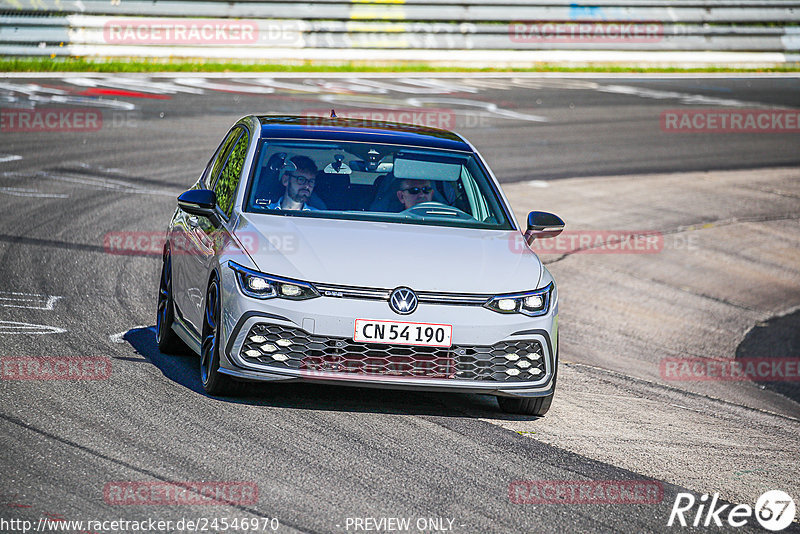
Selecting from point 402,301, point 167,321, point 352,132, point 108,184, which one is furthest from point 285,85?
point 402,301

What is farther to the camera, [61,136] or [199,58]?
[199,58]

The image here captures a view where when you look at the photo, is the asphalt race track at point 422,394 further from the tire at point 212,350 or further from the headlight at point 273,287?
the headlight at point 273,287

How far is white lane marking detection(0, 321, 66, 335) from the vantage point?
28.2 feet

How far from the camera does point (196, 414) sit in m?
6.80

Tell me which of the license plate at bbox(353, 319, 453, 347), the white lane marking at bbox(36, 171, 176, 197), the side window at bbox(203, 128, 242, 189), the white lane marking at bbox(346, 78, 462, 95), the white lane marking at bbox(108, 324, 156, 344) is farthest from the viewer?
the white lane marking at bbox(346, 78, 462, 95)

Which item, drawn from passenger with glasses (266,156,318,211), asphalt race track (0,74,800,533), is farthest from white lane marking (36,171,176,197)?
passenger with glasses (266,156,318,211)

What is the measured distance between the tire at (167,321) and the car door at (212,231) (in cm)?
49

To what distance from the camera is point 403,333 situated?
6.84 m

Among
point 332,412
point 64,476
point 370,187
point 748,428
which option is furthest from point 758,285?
point 64,476

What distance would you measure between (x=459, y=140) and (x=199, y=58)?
18.6 metres

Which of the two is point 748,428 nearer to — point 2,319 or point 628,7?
point 2,319

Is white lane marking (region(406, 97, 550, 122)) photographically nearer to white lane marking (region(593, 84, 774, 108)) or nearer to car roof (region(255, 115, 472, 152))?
white lane marking (region(593, 84, 774, 108))

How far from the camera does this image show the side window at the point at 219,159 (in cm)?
888

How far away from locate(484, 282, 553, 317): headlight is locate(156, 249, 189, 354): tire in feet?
8.13
